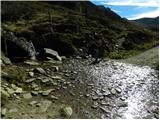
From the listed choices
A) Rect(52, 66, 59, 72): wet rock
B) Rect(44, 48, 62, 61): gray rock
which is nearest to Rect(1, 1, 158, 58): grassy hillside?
Rect(44, 48, 62, 61): gray rock

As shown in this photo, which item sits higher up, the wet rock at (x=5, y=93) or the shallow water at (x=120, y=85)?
the wet rock at (x=5, y=93)

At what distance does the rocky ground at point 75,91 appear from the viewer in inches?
461

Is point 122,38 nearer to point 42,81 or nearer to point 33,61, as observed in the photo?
point 33,61

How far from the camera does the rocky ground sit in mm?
11703

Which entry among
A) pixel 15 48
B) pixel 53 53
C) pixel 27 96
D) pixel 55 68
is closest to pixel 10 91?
pixel 27 96

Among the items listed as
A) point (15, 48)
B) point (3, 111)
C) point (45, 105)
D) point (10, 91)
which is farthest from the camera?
point (15, 48)

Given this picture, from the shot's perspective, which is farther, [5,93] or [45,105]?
[5,93]

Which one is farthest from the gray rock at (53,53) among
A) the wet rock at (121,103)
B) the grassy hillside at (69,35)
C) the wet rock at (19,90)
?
the wet rock at (121,103)

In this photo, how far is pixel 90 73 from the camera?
16562mm

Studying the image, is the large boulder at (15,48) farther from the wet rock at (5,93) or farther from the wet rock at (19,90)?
the wet rock at (5,93)

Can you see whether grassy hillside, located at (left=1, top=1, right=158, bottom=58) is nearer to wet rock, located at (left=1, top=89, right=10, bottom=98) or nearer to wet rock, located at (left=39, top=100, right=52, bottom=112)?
wet rock, located at (left=1, top=89, right=10, bottom=98)

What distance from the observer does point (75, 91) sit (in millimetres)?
13664

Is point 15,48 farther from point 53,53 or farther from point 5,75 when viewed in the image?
point 5,75

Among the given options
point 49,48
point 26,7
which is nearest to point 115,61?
point 49,48
